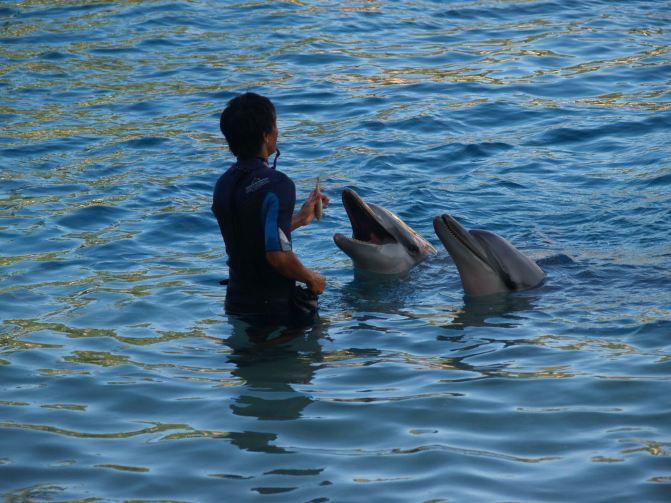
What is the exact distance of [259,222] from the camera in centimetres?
635

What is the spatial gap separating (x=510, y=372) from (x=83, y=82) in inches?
398

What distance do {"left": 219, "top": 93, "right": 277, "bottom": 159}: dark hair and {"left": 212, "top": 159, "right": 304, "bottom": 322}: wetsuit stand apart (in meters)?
0.12

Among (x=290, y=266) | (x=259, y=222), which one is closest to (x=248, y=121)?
(x=259, y=222)

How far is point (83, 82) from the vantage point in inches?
581

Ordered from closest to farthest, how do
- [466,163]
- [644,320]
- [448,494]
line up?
[448,494]
[644,320]
[466,163]

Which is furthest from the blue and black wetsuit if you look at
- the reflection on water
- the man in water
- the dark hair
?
the reflection on water

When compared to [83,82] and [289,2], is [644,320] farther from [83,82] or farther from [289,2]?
[289,2]

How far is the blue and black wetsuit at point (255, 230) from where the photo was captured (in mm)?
6266

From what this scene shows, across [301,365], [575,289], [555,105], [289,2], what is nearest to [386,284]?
[575,289]

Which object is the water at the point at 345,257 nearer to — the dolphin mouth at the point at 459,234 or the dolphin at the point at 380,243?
the dolphin at the point at 380,243

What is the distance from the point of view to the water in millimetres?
5098

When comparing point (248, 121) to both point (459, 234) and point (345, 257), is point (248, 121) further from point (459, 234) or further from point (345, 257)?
point (345, 257)

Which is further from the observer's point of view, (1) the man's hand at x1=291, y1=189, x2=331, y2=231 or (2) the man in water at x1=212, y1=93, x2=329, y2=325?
(1) the man's hand at x1=291, y1=189, x2=331, y2=231

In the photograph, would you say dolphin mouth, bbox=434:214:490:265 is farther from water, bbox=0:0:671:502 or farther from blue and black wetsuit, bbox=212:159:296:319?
blue and black wetsuit, bbox=212:159:296:319
